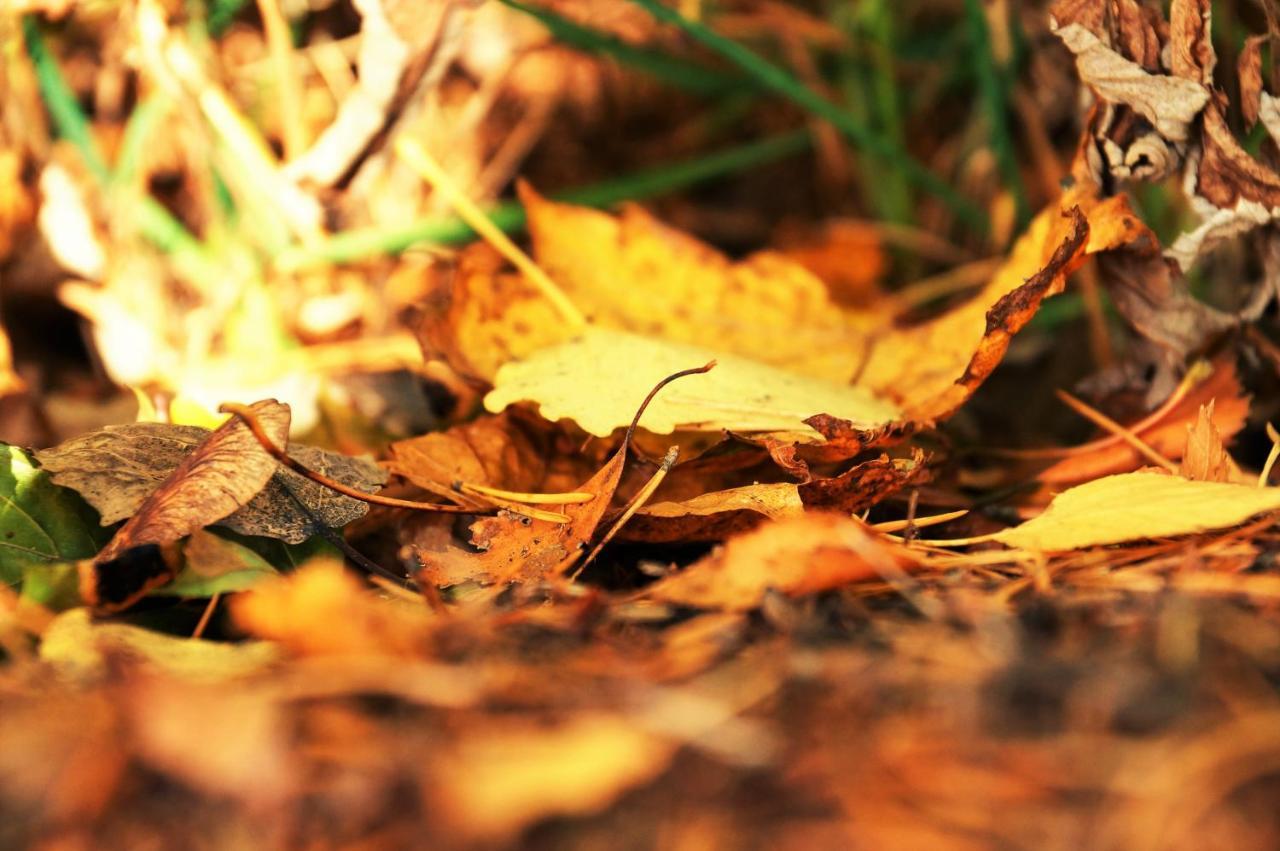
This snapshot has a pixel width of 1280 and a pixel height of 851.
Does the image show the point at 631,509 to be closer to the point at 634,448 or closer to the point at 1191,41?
the point at 634,448

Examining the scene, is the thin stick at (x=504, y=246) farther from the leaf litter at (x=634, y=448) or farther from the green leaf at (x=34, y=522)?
the green leaf at (x=34, y=522)

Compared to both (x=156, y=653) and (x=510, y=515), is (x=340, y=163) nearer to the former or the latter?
(x=510, y=515)

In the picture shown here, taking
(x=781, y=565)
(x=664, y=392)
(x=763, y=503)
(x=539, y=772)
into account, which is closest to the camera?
(x=539, y=772)

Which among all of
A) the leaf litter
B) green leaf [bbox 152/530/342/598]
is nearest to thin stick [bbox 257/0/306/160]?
the leaf litter

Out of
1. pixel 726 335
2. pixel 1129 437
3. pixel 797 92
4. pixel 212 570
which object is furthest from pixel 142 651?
pixel 797 92

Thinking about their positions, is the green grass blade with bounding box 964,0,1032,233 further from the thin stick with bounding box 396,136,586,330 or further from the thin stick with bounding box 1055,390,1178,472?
the thin stick with bounding box 396,136,586,330

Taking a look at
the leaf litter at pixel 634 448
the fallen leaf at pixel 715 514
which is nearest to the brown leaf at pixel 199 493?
the leaf litter at pixel 634 448
